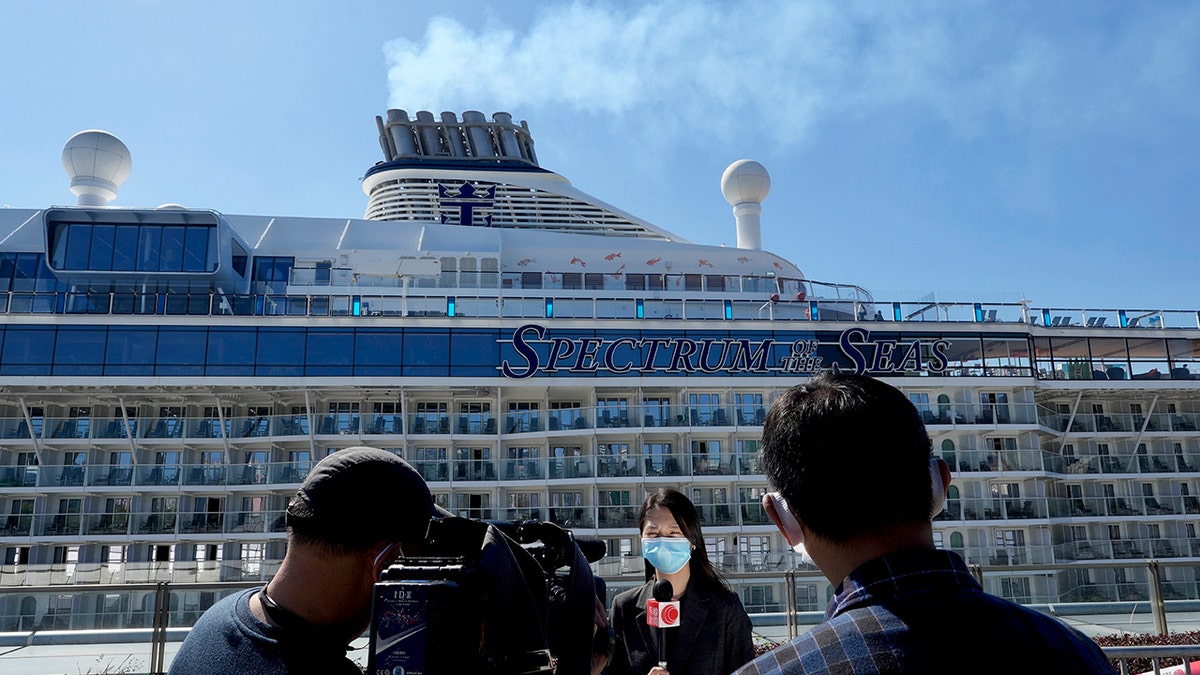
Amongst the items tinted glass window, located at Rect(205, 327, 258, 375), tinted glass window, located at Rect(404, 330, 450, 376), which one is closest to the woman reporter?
tinted glass window, located at Rect(404, 330, 450, 376)

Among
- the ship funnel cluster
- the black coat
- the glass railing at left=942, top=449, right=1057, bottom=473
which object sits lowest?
the black coat

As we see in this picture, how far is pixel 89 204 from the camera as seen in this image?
37.2 meters

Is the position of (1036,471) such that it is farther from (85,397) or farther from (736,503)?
(85,397)

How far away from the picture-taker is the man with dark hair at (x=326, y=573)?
6.74 feet

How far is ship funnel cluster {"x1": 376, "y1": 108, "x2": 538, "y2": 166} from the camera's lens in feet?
144

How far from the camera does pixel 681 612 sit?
458cm

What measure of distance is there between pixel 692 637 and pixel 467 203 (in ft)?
129

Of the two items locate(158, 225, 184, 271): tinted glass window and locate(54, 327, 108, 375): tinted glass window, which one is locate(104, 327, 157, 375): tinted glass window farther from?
locate(158, 225, 184, 271): tinted glass window

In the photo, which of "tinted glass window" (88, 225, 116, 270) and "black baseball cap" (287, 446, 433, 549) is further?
"tinted glass window" (88, 225, 116, 270)

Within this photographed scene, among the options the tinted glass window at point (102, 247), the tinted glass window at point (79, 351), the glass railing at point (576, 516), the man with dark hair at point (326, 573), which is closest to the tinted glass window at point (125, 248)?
the tinted glass window at point (102, 247)

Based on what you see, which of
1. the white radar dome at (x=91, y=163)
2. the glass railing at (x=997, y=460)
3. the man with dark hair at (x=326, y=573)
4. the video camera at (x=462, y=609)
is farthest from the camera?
the white radar dome at (x=91, y=163)

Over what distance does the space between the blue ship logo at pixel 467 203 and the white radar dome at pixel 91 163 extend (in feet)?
47.9

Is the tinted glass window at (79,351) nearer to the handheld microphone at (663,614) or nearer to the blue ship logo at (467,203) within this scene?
the blue ship logo at (467,203)

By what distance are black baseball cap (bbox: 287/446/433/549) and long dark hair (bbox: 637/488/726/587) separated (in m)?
2.74
